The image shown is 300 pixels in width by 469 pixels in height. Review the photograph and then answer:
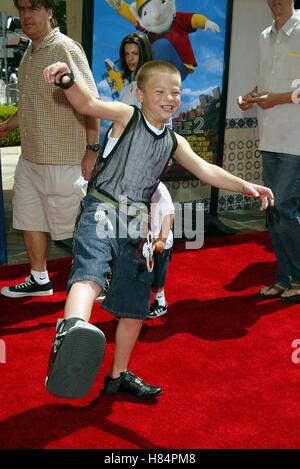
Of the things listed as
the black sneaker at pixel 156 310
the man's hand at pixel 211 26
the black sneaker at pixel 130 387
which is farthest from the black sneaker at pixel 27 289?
the man's hand at pixel 211 26

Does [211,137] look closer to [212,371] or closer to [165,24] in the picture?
[165,24]

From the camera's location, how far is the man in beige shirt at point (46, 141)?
10.3 feet

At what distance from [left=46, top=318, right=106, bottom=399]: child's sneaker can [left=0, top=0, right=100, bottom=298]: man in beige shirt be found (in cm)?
152

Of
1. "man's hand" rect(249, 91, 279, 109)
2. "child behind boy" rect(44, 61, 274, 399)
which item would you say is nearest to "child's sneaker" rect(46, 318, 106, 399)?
"child behind boy" rect(44, 61, 274, 399)

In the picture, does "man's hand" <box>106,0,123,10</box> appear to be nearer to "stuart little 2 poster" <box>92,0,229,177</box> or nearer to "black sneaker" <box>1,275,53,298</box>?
"stuart little 2 poster" <box>92,0,229,177</box>

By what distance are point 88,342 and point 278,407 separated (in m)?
1.07

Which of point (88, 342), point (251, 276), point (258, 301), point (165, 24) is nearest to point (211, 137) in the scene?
point (165, 24)

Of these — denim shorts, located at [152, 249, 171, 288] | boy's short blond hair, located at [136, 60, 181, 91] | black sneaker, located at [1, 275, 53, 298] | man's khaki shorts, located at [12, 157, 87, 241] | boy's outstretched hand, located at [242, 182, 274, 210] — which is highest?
boy's short blond hair, located at [136, 60, 181, 91]

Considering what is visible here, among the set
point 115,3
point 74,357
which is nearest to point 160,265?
point 74,357

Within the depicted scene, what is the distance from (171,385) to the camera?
249 cm

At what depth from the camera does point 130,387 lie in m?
2.36

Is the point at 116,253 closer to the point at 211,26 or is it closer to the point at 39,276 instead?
the point at 39,276

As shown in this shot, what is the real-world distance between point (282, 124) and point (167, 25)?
2089mm

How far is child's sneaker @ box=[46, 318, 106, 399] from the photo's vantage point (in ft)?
5.58
